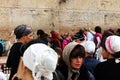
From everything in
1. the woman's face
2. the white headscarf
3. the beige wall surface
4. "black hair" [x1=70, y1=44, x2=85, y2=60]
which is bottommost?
the beige wall surface

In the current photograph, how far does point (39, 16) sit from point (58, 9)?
30.9 inches

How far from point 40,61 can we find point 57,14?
11.4m

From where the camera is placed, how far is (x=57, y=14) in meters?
14.2

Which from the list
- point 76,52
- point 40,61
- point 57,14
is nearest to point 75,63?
point 76,52

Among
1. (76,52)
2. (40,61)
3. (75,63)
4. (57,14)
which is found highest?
(40,61)

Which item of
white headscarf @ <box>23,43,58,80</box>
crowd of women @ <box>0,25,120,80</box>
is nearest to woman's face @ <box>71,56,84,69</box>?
crowd of women @ <box>0,25,120,80</box>

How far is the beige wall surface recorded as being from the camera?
13578 mm

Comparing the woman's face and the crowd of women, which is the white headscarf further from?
the woman's face

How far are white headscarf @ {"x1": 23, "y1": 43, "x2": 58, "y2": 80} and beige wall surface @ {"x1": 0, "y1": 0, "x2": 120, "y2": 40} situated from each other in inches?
418

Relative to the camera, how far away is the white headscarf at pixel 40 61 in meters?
2.84

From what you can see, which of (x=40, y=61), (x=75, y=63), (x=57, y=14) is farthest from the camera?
(x=57, y=14)

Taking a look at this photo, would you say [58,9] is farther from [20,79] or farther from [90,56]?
[20,79]

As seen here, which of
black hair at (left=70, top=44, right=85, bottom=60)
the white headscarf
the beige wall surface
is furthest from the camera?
the beige wall surface

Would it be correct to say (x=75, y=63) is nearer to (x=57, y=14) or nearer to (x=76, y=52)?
(x=76, y=52)
